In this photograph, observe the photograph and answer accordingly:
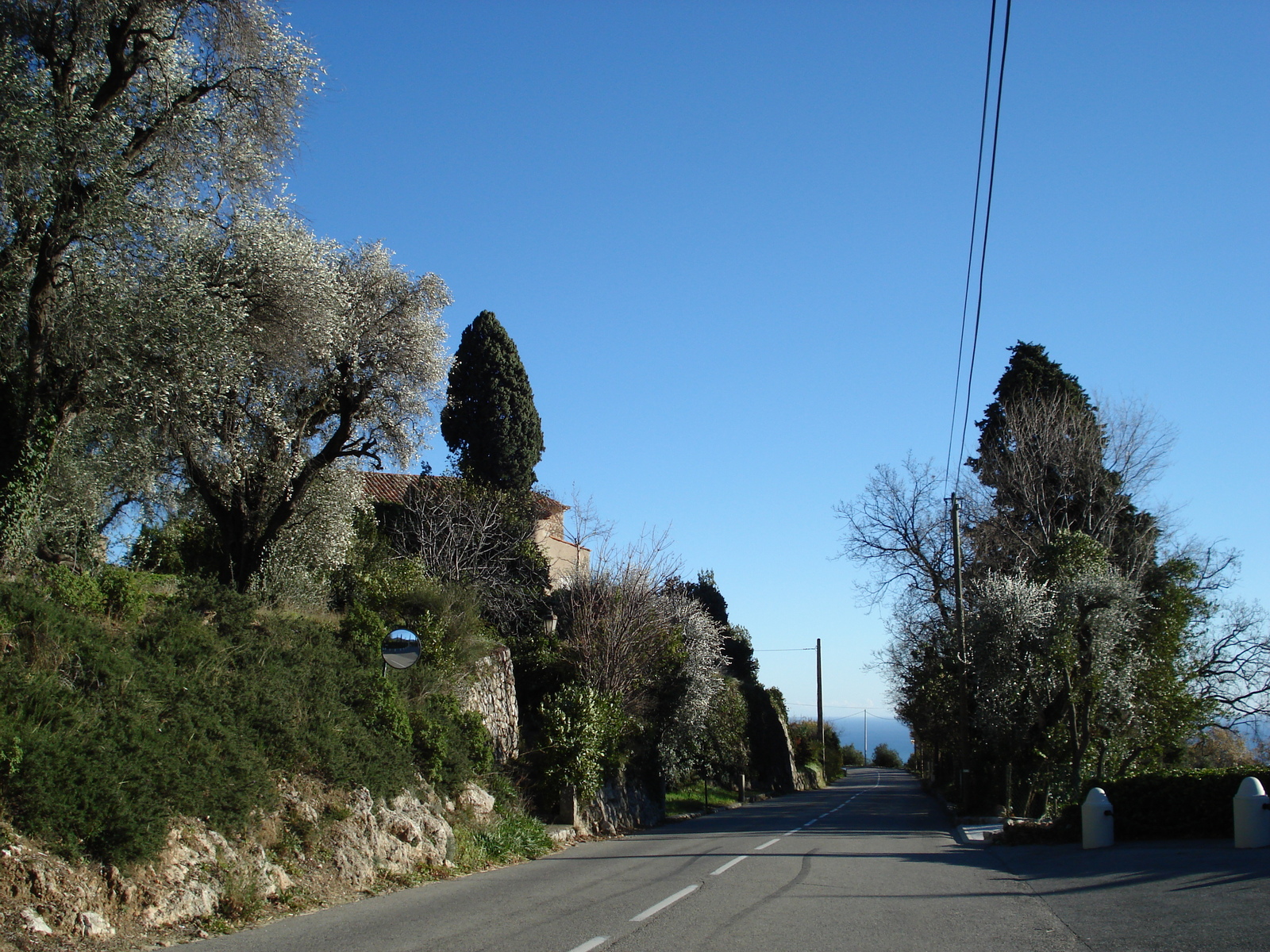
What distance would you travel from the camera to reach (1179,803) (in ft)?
49.8

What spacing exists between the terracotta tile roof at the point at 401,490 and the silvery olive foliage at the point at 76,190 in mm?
14433

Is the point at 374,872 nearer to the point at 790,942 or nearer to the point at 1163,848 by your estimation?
the point at 790,942

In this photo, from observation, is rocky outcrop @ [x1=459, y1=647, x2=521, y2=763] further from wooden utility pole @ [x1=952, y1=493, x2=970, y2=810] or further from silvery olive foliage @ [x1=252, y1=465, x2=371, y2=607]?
wooden utility pole @ [x1=952, y1=493, x2=970, y2=810]

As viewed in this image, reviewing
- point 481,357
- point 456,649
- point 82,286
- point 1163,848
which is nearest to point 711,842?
point 456,649

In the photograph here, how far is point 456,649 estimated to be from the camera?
18.5 meters

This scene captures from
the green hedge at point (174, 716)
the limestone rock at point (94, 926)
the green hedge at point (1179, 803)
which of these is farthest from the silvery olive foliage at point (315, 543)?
the green hedge at point (1179, 803)

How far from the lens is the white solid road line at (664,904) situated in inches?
354

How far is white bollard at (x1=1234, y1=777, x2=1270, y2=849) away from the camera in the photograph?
12.2 m

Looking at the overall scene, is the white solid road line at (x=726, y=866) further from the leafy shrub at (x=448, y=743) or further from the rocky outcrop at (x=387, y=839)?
the leafy shrub at (x=448, y=743)

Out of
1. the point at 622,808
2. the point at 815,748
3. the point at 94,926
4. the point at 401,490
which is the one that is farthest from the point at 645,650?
the point at 815,748

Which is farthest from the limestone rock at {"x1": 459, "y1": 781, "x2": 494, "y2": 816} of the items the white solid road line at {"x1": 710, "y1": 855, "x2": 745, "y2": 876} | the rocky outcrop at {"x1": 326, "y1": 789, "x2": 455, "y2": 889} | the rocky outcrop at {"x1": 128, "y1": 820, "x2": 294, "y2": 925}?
the rocky outcrop at {"x1": 128, "y1": 820, "x2": 294, "y2": 925}

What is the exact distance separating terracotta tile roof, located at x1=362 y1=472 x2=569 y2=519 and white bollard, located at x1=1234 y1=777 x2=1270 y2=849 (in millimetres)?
19056

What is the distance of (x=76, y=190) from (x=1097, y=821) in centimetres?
1771

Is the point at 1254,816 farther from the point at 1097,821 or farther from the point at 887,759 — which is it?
the point at 887,759
